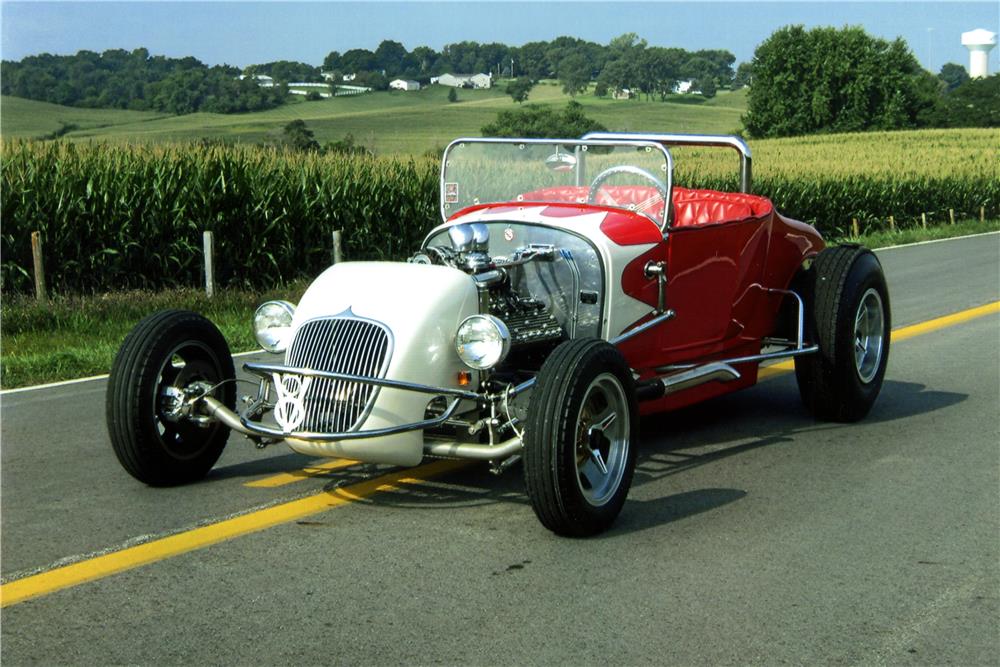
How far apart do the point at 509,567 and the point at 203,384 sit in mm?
1984

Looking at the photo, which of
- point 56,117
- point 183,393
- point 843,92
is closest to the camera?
point 183,393

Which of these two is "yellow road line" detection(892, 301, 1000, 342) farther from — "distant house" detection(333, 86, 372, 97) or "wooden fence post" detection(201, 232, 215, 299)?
"distant house" detection(333, 86, 372, 97)

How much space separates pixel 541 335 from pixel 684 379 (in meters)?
0.89

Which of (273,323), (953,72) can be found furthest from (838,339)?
(953,72)

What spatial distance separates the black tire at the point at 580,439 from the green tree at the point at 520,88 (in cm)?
8168

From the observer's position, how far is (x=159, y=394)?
624cm

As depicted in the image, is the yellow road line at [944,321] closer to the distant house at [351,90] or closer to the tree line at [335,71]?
the tree line at [335,71]

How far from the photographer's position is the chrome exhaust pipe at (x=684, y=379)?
661 centimetres

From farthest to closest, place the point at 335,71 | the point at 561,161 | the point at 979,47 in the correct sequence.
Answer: the point at 979,47, the point at 335,71, the point at 561,161

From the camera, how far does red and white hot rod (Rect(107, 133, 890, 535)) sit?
18.6 feet

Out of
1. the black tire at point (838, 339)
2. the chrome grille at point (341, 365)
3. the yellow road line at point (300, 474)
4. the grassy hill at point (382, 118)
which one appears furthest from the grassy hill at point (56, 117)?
the chrome grille at point (341, 365)

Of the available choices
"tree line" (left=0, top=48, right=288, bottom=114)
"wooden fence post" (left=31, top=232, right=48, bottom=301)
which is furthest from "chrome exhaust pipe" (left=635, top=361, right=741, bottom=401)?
"tree line" (left=0, top=48, right=288, bottom=114)

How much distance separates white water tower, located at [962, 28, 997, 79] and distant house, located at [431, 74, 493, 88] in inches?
3299

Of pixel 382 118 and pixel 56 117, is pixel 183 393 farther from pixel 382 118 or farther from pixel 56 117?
pixel 382 118
